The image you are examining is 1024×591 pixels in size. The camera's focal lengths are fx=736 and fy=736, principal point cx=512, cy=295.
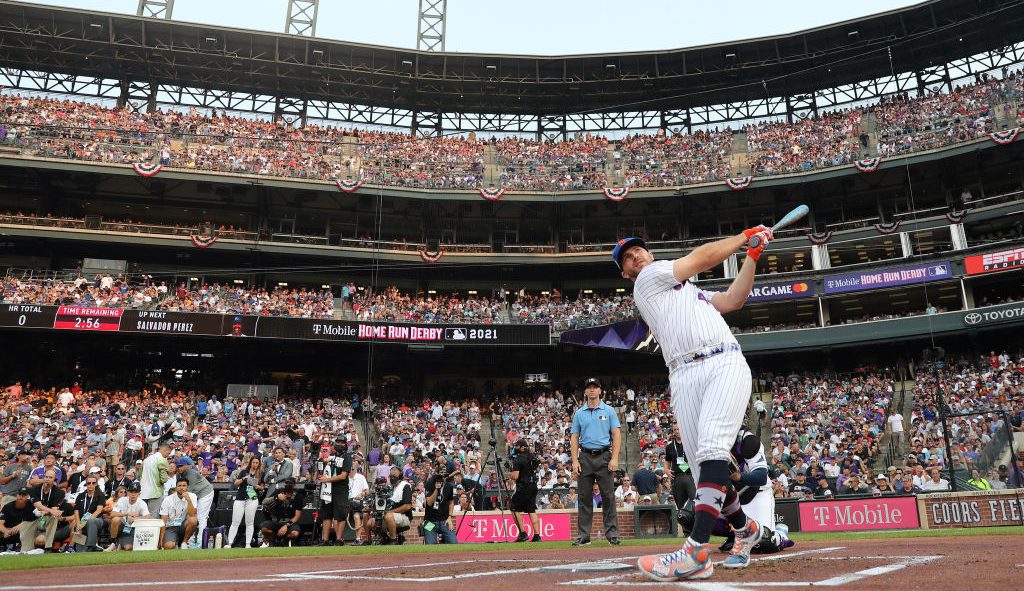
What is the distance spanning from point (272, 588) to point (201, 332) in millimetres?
29233

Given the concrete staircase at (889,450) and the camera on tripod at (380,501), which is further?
the concrete staircase at (889,450)

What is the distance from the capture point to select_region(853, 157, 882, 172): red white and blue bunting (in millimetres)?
33688

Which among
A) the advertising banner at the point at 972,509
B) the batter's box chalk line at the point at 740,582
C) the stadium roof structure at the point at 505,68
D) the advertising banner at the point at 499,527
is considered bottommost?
the advertising banner at the point at 499,527

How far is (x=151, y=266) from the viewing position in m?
36.2

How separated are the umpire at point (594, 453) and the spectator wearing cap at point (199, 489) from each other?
294 inches

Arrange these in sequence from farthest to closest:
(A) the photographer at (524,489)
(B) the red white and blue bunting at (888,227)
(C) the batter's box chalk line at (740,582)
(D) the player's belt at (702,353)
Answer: (B) the red white and blue bunting at (888,227)
(A) the photographer at (524,489)
(D) the player's belt at (702,353)
(C) the batter's box chalk line at (740,582)

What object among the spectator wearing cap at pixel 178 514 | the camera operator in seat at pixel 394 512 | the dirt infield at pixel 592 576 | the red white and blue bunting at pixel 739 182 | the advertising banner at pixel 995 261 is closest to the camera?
the dirt infield at pixel 592 576

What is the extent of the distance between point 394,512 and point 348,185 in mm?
24616

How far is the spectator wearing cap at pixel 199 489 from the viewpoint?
523 inches

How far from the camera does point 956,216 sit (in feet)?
107

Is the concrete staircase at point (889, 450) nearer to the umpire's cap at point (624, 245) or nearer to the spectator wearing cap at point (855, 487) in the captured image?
the spectator wearing cap at point (855, 487)

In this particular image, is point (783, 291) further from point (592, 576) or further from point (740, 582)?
point (740, 582)

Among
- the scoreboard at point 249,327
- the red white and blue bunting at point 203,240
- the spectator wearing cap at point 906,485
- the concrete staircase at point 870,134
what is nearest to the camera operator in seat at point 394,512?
the spectator wearing cap at point 906,485

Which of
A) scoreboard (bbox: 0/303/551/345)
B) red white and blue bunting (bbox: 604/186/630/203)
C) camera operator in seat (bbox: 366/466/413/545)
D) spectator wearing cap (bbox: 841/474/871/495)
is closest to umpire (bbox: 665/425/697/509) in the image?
camera operator in seat (bbox: 366/466/413/545)
